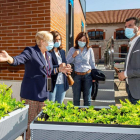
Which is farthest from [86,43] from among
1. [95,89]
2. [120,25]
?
[120,25]

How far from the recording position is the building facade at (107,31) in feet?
106

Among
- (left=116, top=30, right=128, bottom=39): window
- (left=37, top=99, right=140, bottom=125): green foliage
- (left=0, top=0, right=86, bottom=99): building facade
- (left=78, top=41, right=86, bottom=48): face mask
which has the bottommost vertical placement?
(left=37, top=99, right=140, bottom=125): green foliage

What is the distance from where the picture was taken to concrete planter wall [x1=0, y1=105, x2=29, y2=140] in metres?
1.63

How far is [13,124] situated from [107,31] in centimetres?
3303

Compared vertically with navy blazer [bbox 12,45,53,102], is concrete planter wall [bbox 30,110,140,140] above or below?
below

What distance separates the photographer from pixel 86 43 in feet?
11.7

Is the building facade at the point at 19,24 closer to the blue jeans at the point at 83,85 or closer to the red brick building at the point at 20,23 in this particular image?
the red brick building at the point at 20,23

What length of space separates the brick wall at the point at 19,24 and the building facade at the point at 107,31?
28.1m

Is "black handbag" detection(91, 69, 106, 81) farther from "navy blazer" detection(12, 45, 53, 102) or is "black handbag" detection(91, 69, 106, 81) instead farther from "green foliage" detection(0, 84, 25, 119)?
"green foliage" detection(0, 84, 25, 119)

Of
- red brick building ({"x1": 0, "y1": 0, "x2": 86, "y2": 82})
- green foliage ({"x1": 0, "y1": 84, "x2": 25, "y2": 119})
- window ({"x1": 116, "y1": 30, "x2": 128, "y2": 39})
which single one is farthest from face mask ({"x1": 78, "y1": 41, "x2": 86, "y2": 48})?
window ({"x1": 116, "y1": 30, "x2": 128, "y2": 39})

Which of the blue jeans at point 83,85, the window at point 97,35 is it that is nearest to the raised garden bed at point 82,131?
the blue jeans at point 83,85

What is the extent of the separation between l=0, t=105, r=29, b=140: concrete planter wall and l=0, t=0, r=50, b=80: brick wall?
8.26 feet

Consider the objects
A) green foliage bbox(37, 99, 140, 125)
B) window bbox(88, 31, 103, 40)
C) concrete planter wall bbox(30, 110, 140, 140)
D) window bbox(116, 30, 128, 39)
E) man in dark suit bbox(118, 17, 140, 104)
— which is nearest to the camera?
concrete planter wall bbox(30, 110, 140, 140)

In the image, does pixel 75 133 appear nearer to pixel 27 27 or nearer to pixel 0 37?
pixel 27 27
